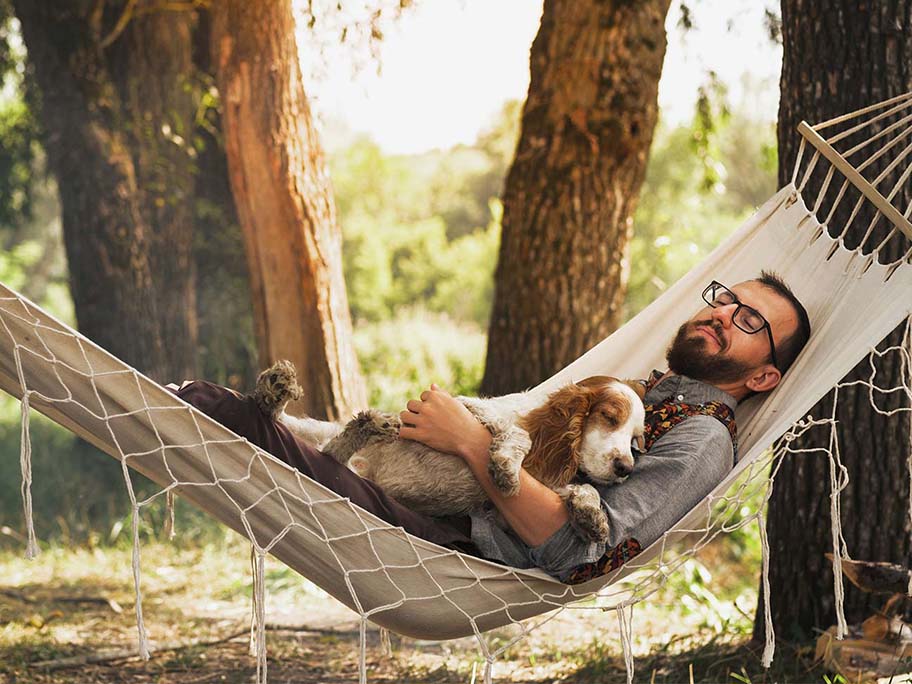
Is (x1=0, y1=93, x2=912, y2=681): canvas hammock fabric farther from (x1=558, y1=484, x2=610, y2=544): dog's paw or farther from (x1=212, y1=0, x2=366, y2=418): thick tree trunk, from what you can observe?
(x1=212, y1=0, x2=366, y2=418): thick tree trunk

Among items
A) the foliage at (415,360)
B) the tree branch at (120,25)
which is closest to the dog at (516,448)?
the foliage at (415,360)

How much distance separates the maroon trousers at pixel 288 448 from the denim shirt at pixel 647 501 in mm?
185

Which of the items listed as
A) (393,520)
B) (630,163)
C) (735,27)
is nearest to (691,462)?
(393,520)

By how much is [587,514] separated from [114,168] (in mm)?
4089

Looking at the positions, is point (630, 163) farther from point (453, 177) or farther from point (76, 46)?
point (453, 177)

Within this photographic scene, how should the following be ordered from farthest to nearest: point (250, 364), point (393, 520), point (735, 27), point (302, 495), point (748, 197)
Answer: point (748, 197) < point (250, 364) < point (735, 27) < point (393, 520) < point (302, 495)

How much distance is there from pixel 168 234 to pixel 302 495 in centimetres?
394

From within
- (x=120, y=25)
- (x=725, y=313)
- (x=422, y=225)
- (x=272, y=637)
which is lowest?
(x=272, y=637)

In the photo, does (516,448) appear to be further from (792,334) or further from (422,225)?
(422,225)

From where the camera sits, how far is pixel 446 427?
196 centimetres

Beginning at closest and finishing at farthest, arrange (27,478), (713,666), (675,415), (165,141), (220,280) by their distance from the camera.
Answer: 1. (27,478)
2. (675,415)
3. (713,666)
4. (165,141)
5. (220,280)

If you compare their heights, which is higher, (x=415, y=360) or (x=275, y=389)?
(x=275, y=389)

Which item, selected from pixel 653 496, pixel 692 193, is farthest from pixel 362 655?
pixel 692 193

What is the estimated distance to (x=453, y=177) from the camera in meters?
20.6
